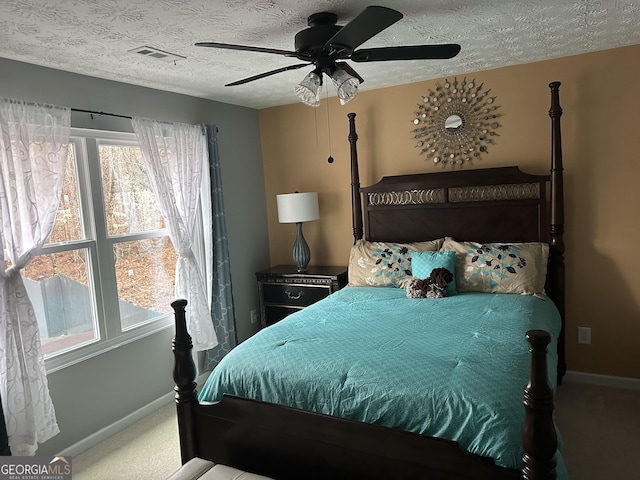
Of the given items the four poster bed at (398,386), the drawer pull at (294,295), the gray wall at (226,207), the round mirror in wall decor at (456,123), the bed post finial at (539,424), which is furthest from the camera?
the drawer pull at (294,295)

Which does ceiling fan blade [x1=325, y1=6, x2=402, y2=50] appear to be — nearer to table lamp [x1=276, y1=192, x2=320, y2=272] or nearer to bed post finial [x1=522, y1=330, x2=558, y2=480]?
bed post finial [x1=522, y1=330, x2=558, y2=480]

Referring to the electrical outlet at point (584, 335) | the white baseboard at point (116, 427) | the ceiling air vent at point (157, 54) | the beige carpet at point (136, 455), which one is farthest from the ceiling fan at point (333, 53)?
the white baseboard at point (116, 427)

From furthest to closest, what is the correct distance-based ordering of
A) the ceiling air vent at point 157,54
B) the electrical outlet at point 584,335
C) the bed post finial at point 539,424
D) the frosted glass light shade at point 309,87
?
1. the electrical outlet at point 584,335
2. the ceiling air vent at point 157,54
3. the frosted glass light shade at point 309,87
4. the bed post finial at point 539,424

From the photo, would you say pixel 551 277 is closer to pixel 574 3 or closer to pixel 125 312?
pixel 574 3

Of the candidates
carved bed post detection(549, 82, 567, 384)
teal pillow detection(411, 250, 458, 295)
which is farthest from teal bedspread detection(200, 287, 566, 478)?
carved bed post detection(549, 82, 567, 384)

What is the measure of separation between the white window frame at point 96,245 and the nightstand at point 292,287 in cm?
130

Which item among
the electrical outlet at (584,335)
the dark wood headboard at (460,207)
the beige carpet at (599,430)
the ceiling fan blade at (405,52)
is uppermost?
the ceiling fan blade at (405,52)

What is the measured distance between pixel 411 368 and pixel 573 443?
1396 millimetres

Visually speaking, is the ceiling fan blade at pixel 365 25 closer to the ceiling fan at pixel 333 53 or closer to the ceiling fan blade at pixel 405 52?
the ceiling fan at pixel 333 53

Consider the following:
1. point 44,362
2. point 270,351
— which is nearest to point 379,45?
point 270,351

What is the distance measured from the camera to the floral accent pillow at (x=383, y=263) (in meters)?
3.39

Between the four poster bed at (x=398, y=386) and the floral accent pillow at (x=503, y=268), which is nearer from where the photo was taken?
the four poster bed at (x=398, y=386)

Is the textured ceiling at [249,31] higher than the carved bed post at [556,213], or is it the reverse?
the textured ceiling at [249,31]

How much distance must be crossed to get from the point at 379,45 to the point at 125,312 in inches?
97.1
